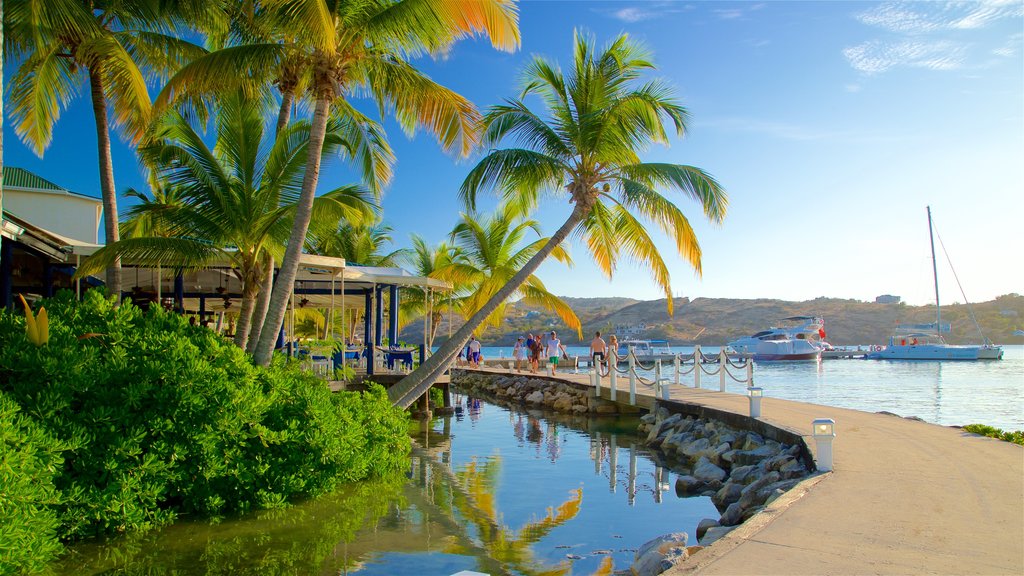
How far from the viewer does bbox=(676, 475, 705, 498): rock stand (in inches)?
404

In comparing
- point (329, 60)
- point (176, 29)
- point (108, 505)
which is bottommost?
point (108, 505)

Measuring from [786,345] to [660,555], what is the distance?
193 feet

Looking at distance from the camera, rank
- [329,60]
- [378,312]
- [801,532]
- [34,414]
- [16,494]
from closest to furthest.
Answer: [16,494]
[801,532]
[34,414]
[329,60]
[378,312]

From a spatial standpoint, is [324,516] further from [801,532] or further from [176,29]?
[176,29]

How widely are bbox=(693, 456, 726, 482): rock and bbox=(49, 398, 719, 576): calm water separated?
49 centimetres

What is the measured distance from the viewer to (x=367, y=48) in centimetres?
1072

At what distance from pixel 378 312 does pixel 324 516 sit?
11905 millimetres

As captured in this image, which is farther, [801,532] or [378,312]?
[378,312]

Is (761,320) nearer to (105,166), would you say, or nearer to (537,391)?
(537,391)

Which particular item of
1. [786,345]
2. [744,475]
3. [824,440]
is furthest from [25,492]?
[786,345]

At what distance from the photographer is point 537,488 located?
10484 mm

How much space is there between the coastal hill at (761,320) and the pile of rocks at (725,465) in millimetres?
67986

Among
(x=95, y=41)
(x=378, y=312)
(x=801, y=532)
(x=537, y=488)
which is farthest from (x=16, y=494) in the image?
(x=378, y=312)


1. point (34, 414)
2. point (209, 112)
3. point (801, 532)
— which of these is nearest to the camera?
point (801, 532)
